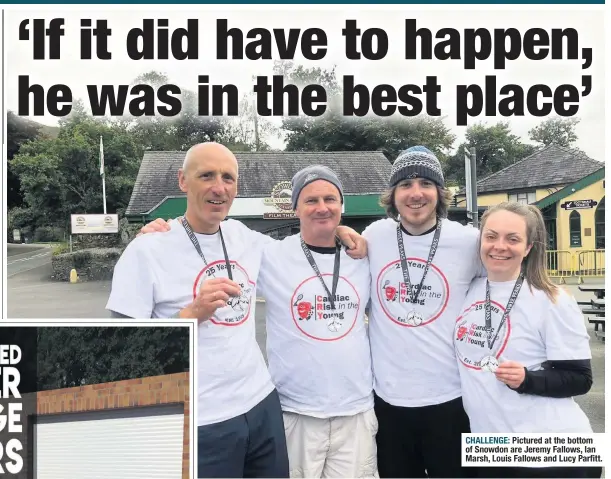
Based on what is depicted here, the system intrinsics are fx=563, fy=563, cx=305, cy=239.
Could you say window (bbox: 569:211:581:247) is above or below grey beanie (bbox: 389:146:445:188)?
below

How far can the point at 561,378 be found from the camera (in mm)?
2848

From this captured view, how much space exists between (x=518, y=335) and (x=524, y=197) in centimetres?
78

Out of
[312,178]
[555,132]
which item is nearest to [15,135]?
[312,178]

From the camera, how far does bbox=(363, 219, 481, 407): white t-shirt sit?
2979mm

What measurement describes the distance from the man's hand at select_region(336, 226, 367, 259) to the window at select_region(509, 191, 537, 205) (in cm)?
88

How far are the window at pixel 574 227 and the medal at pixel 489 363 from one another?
889 mm

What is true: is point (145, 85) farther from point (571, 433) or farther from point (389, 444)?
point (571, 433)

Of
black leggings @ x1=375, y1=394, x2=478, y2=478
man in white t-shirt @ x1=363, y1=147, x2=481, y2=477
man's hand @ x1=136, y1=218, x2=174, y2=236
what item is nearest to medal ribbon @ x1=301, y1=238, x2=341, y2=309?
man in white t-shirt @ x1=363, y1=147, x2=481, y2=477

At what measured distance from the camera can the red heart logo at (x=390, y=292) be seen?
3.02m

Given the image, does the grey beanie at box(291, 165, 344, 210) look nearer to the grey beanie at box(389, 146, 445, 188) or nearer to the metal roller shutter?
the grey beanie at box(389, 146, 445, 188)

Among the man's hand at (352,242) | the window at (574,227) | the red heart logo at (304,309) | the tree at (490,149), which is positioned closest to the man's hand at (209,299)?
the red heart logo at (304,309)

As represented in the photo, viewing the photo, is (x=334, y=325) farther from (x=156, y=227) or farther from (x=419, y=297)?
(x=156, y=227)

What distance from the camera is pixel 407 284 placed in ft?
9.85

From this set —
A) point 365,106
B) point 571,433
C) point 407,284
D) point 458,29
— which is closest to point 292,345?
point 407,284
